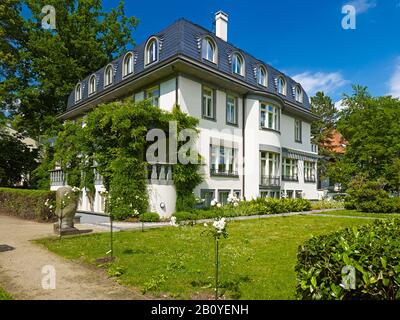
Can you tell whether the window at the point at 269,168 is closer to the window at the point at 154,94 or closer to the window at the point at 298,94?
the window at the point at 298,94

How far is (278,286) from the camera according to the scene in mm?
5320

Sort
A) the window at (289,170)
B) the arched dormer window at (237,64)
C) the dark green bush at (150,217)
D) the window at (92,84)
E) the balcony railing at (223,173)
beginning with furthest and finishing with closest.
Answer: the window at (92,84)
the window at (289,170)
the arched dormer window at (237,64)
the balcony railing at (223,173)
the dark green bush at (150,217)

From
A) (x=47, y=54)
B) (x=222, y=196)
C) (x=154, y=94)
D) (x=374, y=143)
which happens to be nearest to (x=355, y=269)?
(x=222, y=196)

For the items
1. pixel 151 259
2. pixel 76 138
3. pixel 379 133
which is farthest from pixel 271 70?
pixel 151 259

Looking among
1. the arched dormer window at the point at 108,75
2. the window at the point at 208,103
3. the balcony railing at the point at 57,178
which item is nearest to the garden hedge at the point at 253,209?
the window at the point at 208,103

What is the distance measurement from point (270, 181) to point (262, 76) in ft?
26.4

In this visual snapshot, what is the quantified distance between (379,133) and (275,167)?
1410 centimetres

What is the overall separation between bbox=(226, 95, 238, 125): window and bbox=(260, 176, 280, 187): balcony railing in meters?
4.53

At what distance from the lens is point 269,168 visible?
21703 millimetres

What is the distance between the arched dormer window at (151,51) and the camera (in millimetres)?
18359

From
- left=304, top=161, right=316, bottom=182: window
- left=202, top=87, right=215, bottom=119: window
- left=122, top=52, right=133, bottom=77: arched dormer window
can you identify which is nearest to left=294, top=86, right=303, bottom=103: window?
left=304, top=161, right=316, bottom=182: window

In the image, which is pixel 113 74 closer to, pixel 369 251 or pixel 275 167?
pixel 275 167

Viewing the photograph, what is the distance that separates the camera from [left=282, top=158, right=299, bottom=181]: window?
80.3ft

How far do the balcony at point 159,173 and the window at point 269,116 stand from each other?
8.65m
